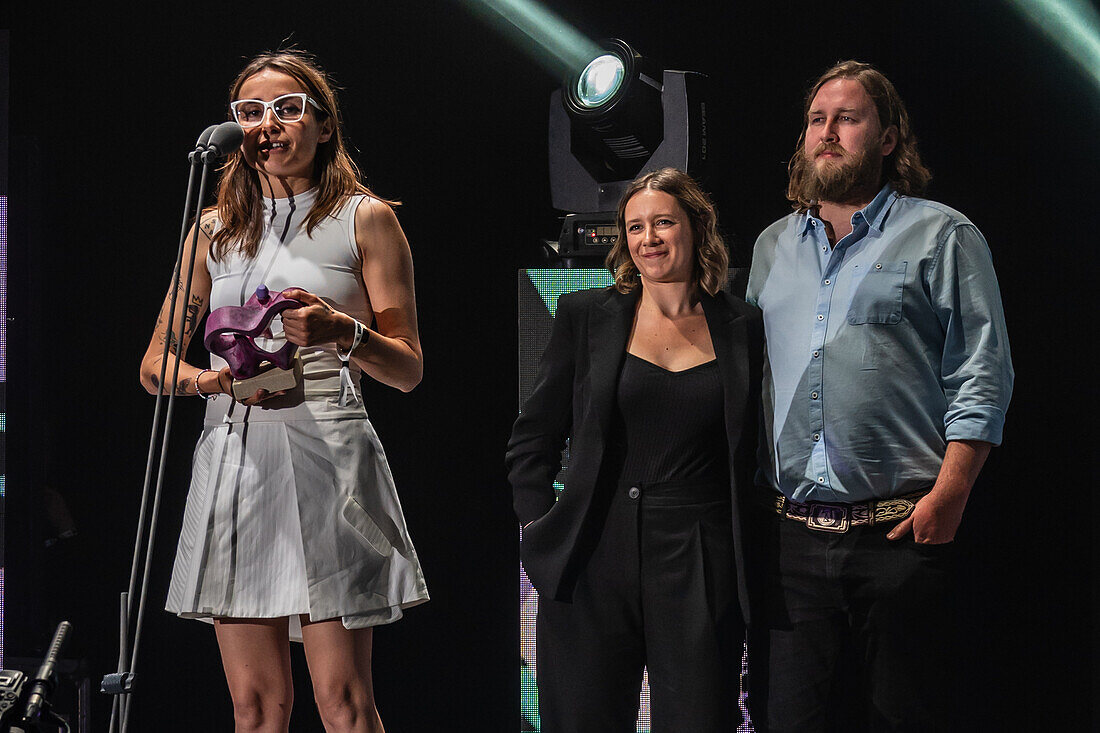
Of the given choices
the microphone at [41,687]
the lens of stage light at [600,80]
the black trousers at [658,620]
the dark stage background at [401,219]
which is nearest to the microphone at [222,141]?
the microphone at [41,687]

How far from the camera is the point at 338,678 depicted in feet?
6.15

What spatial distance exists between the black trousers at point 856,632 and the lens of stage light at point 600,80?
4.03 ft

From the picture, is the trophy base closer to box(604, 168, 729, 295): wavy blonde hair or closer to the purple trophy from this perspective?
the purple trophy

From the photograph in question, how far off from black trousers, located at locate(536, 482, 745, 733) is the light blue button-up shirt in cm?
20

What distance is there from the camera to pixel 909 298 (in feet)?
6.37

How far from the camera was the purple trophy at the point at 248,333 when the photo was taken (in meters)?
1.78

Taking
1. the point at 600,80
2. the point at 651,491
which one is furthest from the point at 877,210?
the point at 600,80

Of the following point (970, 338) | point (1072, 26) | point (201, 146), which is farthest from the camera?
point (1072, 26)

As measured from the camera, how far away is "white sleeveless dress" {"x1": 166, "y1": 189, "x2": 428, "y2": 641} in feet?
6.18

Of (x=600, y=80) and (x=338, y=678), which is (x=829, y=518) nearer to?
(x=338, y=678)

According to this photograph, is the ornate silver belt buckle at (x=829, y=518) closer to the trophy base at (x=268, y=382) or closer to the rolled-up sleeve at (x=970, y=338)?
the rolled-up sleeve at (x=970, y=338)

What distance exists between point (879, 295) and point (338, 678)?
121 cm

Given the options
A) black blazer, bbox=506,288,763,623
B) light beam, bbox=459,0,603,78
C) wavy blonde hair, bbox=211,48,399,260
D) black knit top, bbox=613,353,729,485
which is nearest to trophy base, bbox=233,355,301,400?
wavy blonde hair, bbox=211,48,399,260

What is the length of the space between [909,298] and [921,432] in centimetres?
25
